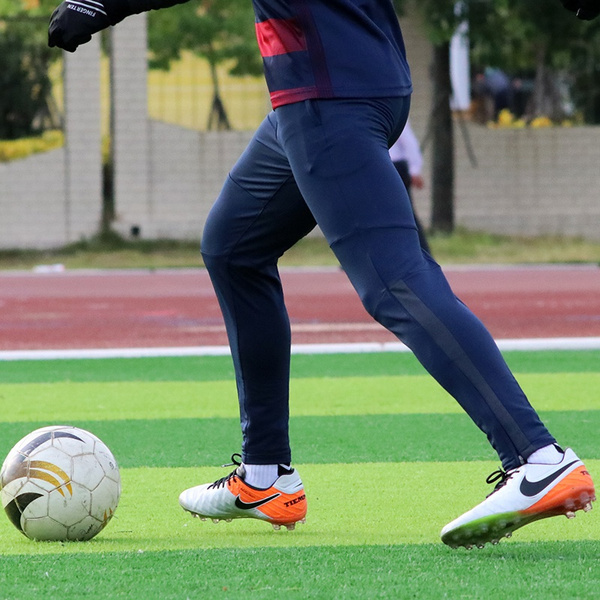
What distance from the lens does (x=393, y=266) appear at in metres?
3.29

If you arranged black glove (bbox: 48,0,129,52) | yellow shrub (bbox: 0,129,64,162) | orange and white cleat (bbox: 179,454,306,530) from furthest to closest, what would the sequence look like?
yellow shrub (bbox: 0,129,64,162)
orange and white cleat (bbox: 179,454,306,530)
black glove (bbox: 48,0,129,52)

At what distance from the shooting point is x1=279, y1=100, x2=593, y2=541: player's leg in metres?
3.24

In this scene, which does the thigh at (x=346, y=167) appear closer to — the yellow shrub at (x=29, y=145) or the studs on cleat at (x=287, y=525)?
the studs on cleat at (x=287, y=525)

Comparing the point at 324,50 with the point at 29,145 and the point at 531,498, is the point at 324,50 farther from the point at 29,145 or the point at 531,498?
the point at 29,145

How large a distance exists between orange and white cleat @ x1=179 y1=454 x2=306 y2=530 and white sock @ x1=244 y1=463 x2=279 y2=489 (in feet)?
0.04

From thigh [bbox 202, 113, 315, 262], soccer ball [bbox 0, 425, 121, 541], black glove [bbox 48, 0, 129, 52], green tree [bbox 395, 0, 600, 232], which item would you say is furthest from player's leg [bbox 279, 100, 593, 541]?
green tree [bbox 395, 0, 600, 232]

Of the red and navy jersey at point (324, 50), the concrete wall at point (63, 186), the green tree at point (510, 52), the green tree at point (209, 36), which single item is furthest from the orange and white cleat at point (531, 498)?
the concrete wall at point (63, 186)

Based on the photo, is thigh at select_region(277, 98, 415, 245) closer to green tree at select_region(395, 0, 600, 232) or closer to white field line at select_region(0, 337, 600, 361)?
white field line at select_region(0, 337, 600, 361)

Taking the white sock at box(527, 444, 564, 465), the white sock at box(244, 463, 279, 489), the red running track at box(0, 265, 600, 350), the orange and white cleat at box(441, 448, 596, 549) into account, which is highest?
the white sock at box(527, 444, 564, 465)

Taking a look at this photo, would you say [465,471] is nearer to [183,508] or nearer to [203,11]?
[183,508]

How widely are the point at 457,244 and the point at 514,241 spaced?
2.00 metres

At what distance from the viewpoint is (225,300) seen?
3.99m

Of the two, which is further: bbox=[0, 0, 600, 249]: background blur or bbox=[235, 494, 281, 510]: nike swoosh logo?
bbox=[0, 0, 600, 249]: background blur

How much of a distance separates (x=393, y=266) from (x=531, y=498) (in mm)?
632
